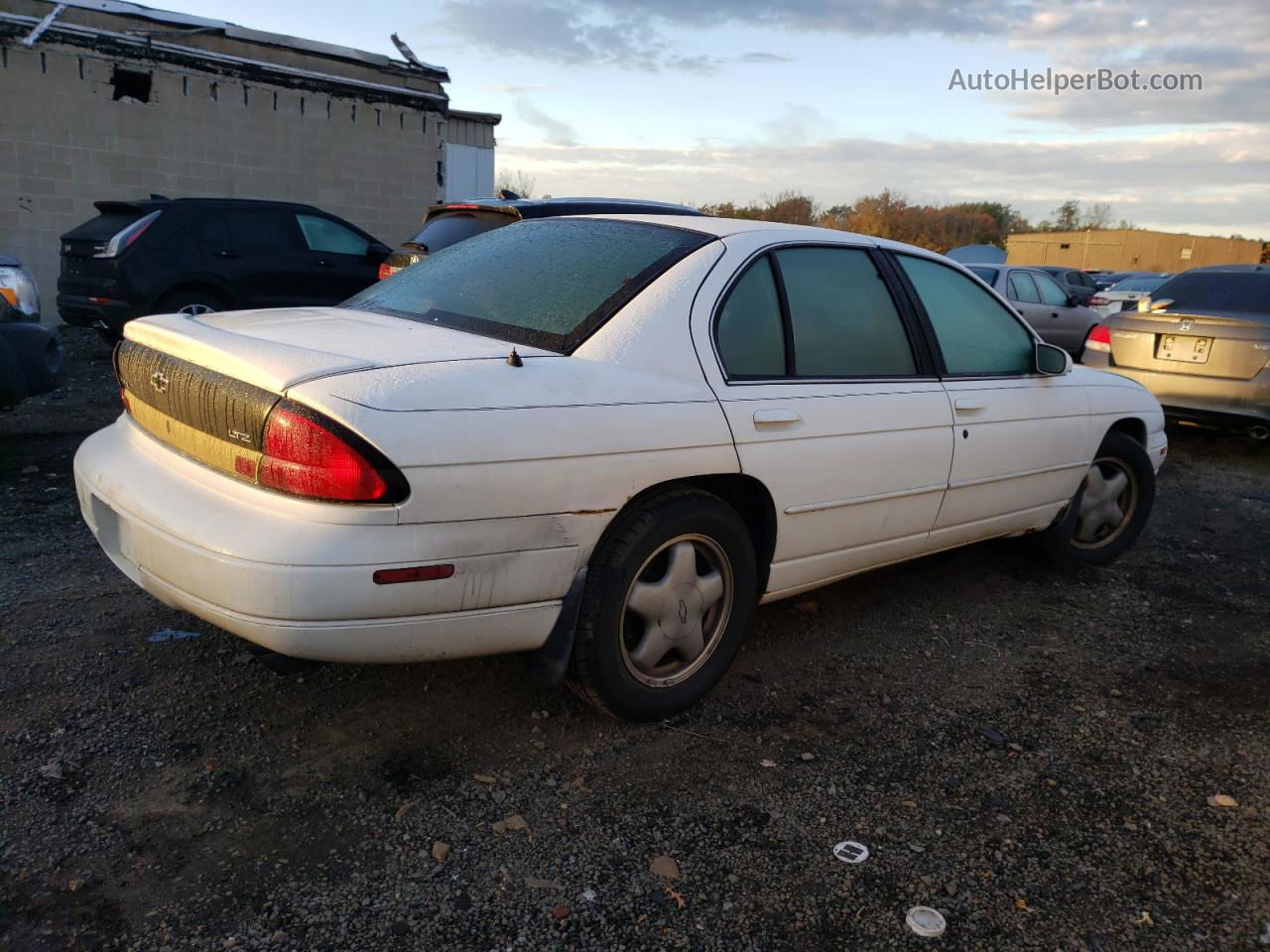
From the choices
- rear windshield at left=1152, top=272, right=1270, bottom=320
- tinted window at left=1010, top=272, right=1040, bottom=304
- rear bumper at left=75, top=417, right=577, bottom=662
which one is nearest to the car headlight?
rear bumper at left=75, top=417, right=577, bottom=662

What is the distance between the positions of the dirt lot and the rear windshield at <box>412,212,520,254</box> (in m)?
4.51

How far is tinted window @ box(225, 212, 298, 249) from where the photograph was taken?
31.4 feet

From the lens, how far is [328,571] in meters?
2.27

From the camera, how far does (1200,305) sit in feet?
25.7

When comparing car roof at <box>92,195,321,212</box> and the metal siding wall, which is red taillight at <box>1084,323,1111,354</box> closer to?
car roof at <box>92,195,321,212</box>

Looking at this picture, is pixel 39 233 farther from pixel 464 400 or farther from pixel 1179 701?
pixel 1179 701

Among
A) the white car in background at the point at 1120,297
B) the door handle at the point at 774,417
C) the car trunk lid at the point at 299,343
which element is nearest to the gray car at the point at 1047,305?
the white car in background at the point at 1120,297

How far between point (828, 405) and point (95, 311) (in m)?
8.03

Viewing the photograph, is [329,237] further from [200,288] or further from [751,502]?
[751,502]

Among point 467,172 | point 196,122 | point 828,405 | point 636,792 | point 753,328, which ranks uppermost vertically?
point 196,122

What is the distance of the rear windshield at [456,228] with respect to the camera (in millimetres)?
7750

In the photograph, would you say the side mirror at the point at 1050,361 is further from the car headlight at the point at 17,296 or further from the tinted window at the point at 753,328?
the car headlight at the point at 17,296

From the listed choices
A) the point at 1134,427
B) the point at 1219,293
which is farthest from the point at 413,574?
the point at 1219,293

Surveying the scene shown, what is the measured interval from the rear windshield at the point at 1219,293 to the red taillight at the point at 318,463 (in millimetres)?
7410
